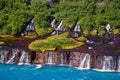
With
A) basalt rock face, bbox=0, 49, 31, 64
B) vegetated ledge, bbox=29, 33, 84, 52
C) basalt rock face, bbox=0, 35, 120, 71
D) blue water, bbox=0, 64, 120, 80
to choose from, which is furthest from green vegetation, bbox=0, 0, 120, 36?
blue water, bbox=0, 64, 120, 80

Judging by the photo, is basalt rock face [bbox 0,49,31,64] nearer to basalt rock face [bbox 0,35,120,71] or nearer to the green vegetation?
basalt rock face [bbox 0,35,120,71]

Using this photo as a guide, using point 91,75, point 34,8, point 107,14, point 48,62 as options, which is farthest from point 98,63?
point 34,8

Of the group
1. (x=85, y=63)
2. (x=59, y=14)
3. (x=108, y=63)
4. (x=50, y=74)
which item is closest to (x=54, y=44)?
(x=50, y=74)

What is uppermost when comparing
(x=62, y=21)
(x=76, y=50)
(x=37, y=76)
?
(x=62, y=21)

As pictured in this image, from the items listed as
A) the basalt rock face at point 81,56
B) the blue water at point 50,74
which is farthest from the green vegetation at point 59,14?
the blue water at point 50,74

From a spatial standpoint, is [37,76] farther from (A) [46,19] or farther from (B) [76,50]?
(A) [46,19]

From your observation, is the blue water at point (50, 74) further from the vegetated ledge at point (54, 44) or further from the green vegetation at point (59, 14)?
the green vegetation at point (59, 14)
